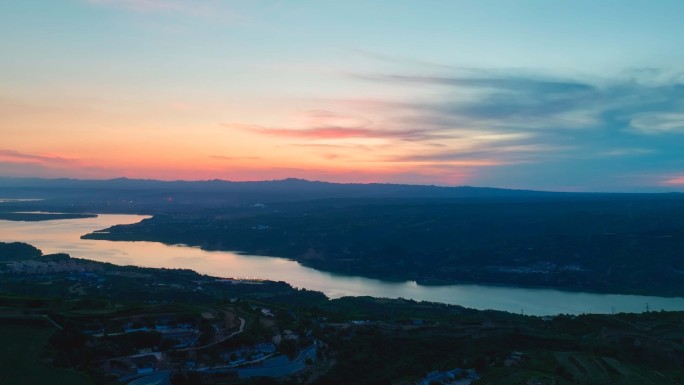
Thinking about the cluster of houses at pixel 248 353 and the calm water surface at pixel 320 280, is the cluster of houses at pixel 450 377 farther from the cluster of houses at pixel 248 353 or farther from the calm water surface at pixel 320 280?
the calm water surface at pixel 320 280

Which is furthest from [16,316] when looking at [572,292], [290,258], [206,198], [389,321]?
[206,198]

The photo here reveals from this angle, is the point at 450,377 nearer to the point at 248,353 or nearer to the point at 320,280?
the point at 248,353

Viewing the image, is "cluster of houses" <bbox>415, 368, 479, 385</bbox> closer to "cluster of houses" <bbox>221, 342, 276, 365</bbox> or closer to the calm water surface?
"cluster of houses" <bbox>221, 342, 276, 365</bbox>

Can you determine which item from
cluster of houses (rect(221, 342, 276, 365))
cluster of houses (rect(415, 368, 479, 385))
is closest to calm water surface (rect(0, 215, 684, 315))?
cluster of houses (rect(415, 368, 479, 385))

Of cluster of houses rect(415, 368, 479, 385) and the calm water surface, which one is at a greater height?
cluster of houses rect(415, 368, 479, 385)

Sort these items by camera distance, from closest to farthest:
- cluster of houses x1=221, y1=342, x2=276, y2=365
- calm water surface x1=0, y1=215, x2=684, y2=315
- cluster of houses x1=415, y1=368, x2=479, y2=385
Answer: cluster of houses x1=415, y1=368, x2=479, y2=385 < cluster of houses x1=221, y1=342, x2=276, y2=365 < calm water surface x1=0, y1=215, x2=684, y2=315

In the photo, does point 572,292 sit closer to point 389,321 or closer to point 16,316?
point 389,321

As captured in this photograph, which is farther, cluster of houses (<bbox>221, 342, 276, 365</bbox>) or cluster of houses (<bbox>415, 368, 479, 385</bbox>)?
cluster of houses (<bbox>221, 342, 276, 365</bbox>)

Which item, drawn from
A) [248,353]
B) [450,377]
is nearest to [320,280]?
[248,353]

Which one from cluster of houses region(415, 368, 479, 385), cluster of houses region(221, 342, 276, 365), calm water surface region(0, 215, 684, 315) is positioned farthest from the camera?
calm water surface region(0, 215, 684, 315)
